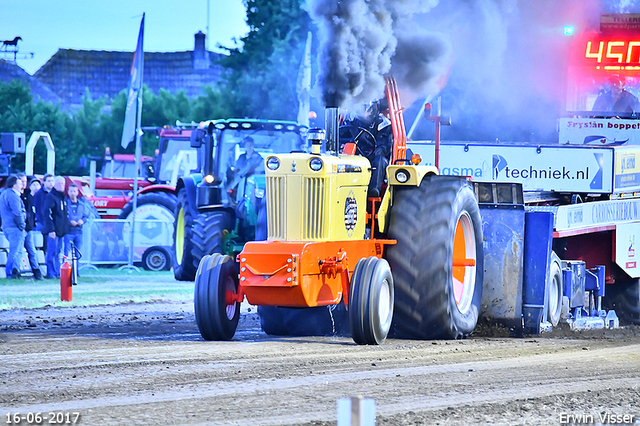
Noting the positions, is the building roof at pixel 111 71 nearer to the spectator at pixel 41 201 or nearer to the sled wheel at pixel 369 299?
the spectator at pixel 41 201

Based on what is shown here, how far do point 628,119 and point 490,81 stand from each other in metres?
7.85

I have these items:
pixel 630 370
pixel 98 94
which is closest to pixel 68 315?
pixel 630 370

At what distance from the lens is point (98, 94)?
3056 inches

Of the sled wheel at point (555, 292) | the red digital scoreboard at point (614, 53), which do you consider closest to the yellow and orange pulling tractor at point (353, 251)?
the sled wheel at point (555, 292)

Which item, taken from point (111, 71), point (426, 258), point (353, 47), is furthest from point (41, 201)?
point (111, 71)

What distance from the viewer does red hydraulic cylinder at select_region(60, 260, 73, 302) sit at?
15.0 metres

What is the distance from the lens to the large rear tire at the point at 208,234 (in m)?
16.3

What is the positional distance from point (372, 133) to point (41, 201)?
32.7 ft

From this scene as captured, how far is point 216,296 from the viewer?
31.1ft

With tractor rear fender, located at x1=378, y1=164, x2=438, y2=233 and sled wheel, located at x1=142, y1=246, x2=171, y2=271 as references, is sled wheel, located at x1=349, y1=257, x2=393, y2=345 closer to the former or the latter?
tractor rear fender, located at x1=378, y1=164, x2=438, y2=233

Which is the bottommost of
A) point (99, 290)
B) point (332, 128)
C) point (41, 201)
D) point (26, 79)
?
point (99, 290)

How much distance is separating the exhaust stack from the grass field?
20.0 ft

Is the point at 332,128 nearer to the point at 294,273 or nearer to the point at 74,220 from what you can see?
the point at 294,273

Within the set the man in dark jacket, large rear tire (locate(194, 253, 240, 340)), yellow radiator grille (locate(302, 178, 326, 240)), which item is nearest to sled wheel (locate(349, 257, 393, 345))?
yellow radiator grille (locate(302, 178, 326, 240))
